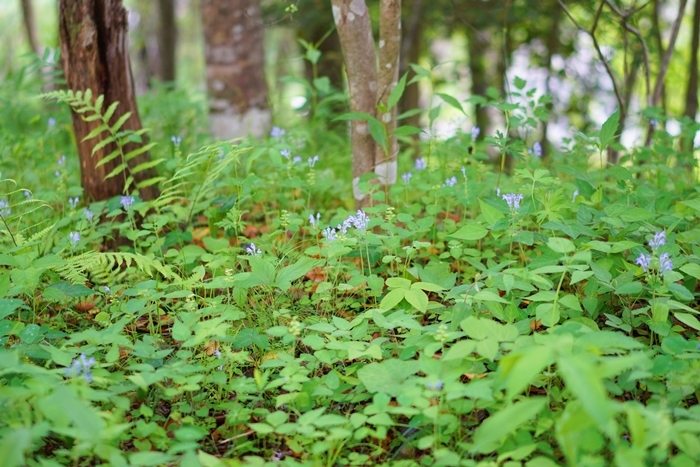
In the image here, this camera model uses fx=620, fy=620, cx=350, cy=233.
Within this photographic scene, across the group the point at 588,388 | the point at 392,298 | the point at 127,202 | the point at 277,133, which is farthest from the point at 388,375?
the point at 277,133

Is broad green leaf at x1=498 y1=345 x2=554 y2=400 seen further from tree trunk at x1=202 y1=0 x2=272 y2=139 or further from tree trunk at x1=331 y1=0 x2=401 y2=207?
tree trunk at x1=202 y1=0 x2=272 y2=139

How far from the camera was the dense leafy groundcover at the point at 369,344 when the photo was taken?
189cm

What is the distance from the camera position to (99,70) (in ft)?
12.2

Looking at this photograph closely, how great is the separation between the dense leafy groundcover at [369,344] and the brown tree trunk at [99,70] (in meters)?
0.24

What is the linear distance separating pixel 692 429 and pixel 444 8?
651 centimetres

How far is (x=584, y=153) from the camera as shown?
4.24m

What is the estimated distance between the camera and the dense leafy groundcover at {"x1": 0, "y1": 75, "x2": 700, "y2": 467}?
189cm

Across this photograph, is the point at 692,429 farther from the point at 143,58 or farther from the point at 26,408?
the point at 143,58

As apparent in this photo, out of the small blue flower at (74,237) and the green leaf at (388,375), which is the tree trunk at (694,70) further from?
the small blue flower at (74,237)

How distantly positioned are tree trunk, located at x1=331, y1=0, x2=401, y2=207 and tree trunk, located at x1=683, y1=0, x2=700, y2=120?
384 centimetres

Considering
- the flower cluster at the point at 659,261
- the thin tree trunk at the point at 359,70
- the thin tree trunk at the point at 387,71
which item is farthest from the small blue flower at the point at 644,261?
the thin tree trunk at the point at 359,70

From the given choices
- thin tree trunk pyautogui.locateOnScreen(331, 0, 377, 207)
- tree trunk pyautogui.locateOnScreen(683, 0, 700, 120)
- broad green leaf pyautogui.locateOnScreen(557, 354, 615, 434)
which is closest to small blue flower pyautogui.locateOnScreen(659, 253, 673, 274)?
broad green leaf pyautogui.locateOnScreen(557, 354, 615, 434)

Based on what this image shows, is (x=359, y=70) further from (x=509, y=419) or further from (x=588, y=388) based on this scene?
(x=588, y=388)

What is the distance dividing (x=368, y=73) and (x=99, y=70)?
1.62 metres
